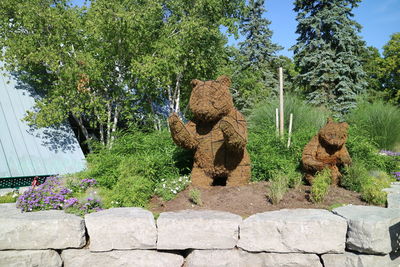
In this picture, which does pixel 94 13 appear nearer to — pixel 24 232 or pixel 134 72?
pixel 134 72

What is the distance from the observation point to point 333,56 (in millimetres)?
15422

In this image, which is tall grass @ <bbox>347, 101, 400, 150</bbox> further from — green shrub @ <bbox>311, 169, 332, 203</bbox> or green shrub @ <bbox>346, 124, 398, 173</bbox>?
green shrub @ <bbox>311, 169, 332, 203</bbox>

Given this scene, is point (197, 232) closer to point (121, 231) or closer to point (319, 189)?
point (121, 231)

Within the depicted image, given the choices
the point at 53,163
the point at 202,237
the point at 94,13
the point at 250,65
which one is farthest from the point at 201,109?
the point at 250,65

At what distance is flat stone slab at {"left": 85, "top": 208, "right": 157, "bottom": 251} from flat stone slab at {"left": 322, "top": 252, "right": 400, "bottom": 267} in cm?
176

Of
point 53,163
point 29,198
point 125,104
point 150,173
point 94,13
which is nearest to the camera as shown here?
point 29,198

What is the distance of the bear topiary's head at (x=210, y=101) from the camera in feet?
13.7

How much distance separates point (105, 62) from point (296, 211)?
18.8 ft

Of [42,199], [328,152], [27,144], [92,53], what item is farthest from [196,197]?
[92,53]

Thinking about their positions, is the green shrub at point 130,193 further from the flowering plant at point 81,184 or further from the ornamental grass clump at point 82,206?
the flowering plant at point 81,184

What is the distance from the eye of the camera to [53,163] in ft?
21.1

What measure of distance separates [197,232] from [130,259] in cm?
76

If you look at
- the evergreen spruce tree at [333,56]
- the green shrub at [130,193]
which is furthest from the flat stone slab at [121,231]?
the evergreen spruce tree at [333,56]

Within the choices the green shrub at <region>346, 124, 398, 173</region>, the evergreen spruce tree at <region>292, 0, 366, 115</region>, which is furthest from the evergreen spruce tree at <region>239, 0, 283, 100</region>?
the green shrub at <region>346, 124, 398, 173</region>
